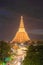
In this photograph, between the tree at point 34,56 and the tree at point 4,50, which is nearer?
the tree at point 34,56

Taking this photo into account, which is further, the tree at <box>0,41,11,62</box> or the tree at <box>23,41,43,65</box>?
the tree at <box>0,41,11,62</box>

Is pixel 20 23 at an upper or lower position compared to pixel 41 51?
upper

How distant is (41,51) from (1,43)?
170 centimetres

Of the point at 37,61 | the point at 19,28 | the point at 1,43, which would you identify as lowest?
the point at 37,61

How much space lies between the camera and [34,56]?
21.3ft

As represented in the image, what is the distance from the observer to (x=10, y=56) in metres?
7.88

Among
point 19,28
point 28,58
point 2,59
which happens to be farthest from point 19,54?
point 19,28

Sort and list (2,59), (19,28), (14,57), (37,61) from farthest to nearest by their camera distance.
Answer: (19,28) → (14,57) → (2,59) → (37,61)

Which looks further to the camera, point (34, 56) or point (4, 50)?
point (4, 50)

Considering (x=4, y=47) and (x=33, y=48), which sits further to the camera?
(x=4, y=47)

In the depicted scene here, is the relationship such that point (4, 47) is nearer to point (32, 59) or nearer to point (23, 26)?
point (32, 59)

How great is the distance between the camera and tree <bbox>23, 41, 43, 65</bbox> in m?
6.45

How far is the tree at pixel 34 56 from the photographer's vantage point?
645 centimetres

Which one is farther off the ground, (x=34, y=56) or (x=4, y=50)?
(x=4, y=50)
